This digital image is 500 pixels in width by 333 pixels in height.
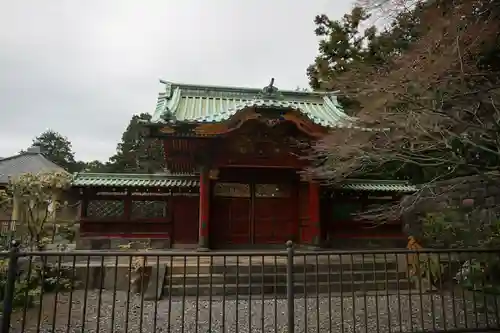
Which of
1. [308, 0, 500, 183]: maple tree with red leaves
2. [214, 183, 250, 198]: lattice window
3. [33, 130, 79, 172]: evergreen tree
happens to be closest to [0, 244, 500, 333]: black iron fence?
[308, 0, 500, 183]: maple tree with red leaves

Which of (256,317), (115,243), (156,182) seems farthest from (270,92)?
(115,243)

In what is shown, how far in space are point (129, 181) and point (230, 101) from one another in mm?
4244

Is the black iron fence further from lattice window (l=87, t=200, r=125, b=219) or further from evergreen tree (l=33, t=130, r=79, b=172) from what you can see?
evergreen tree (l=33, t=130, r=79, b=172)

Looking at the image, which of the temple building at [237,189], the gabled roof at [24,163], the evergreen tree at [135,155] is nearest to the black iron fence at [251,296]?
the temple building at [237,189]

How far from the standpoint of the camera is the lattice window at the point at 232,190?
11.4 meters

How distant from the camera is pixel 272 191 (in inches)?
457

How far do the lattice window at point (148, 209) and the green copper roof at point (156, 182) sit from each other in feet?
1.99

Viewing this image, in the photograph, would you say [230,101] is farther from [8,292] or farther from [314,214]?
[8,292]

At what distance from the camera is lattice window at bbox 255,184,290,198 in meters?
11.5

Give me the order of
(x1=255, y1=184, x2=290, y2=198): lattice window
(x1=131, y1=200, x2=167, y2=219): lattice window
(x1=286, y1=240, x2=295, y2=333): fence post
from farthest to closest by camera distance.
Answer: (x1=131, y1=200, x2=167, y2=219): lattice window, (x1=255, y1=184, x2=290, y2=198): lattice window, (x1=286, y1=240, x2=295, y2=333): fence post

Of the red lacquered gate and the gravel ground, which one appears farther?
the red lacquered gate

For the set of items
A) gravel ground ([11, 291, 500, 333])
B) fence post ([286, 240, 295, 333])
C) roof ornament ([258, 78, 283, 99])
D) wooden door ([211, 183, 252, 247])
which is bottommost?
gravel ground ([11, 291, 500, 333])

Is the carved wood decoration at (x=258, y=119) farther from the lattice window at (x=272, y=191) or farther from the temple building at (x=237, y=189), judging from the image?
the lattice window at (x=272, y=191)

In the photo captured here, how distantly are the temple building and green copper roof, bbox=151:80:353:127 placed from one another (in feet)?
0.11
